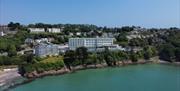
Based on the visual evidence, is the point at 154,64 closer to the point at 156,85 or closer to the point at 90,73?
the point at 90,73

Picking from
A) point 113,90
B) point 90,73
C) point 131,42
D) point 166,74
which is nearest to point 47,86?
point 113,90

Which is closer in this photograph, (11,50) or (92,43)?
(11,50)

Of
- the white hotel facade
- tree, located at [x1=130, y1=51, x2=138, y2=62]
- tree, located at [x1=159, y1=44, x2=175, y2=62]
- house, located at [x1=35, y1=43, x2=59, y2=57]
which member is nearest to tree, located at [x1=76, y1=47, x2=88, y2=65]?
house, located at [x1=35, y1=43, x2=59, y2=57]

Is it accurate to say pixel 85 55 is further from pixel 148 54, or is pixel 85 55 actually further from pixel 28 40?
pixel 28 40

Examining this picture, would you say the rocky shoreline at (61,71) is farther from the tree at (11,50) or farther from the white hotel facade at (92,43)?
the tree at (11,50)

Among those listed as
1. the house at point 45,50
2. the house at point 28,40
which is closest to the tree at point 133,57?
the house at point 45,50

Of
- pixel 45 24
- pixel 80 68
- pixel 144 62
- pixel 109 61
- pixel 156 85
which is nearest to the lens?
pixel 156 85

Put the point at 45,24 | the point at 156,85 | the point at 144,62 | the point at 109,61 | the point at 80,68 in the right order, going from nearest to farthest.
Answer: the point at 156,85
the point at 80,68
the point at 109,61
the point at 144,62
the point at 45,24

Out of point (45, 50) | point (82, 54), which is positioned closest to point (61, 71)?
point (82, 54)
